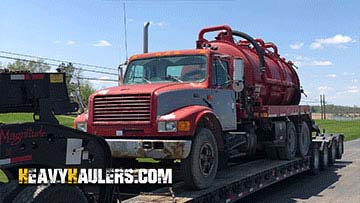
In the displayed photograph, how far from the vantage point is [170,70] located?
8422mm

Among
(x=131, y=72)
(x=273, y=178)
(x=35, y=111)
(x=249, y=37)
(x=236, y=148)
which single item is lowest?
(x=273, y=178)

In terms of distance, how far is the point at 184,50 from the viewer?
8602 millimetres

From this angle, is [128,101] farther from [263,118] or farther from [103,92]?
[263,118]

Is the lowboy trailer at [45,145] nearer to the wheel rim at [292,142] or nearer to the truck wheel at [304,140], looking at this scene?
the wheel rim at [292,142]

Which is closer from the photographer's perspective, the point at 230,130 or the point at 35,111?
the point at 35,111

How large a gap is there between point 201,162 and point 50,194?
3.30 metres

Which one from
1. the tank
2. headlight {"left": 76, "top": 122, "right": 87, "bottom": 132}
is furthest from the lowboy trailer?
the tank

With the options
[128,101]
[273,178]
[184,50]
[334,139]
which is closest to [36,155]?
[128,101]

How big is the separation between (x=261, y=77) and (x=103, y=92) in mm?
4596

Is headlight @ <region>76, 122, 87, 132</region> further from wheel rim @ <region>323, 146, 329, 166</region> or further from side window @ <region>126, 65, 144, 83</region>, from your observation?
wheel rim @ <region>323, 146, 329, 166</region>

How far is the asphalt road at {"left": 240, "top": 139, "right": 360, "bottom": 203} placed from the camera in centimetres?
953

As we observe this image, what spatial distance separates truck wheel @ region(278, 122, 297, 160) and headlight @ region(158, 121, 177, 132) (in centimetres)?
551

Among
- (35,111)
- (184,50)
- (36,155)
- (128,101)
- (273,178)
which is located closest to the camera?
(36,155)

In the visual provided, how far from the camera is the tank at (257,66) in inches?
414
